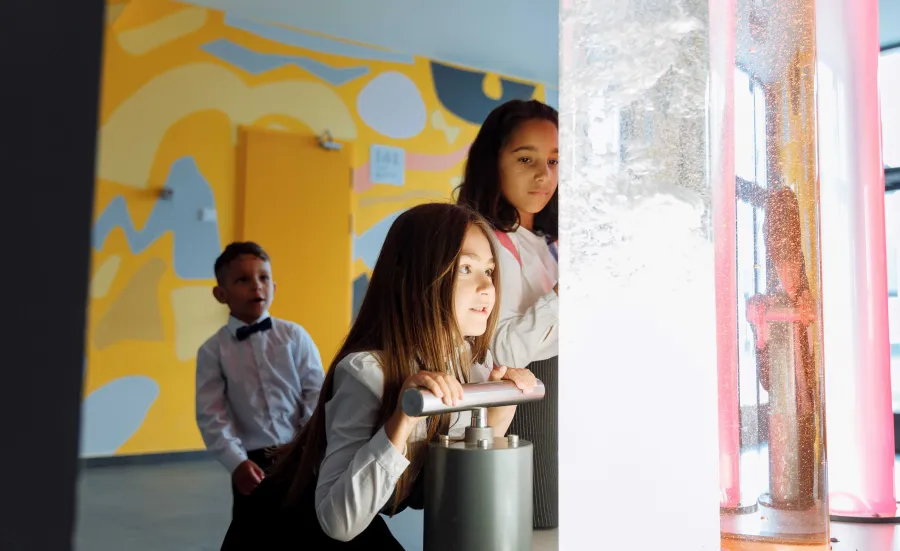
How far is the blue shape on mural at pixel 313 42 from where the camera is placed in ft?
11.4

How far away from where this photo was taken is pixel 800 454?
473 mm

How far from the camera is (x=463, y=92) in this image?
13.7 feet

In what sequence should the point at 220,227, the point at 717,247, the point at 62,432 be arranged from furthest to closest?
the point at 220,227 → the point at 717,247 → the point at 62,432

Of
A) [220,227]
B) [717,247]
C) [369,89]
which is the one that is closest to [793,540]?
[717,247]

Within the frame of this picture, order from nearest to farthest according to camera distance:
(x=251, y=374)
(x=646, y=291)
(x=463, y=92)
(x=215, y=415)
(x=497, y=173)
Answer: (x=646, y=291), (x=497, y=173), (x=215, y=415), (x=251, y=374), (x=463, y=92)

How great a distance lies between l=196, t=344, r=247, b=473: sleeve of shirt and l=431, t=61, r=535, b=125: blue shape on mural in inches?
103

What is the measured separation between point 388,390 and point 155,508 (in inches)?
82.0

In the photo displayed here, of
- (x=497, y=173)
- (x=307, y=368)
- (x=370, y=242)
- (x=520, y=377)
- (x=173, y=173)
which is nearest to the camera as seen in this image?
(x=520, y=377)

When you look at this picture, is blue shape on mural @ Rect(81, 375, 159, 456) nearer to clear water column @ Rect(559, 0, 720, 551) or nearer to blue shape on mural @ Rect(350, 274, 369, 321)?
blue shape on mural @ Rect(350, 274, 369, 321)

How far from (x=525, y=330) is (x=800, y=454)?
0.33 m

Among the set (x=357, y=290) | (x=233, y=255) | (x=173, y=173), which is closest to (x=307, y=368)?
(x=233, y=255)

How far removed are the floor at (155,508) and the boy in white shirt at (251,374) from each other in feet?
1.13

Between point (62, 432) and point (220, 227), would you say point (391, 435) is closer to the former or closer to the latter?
point (62, 432)

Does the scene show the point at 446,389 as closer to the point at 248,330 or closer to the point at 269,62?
the point at 248,330
